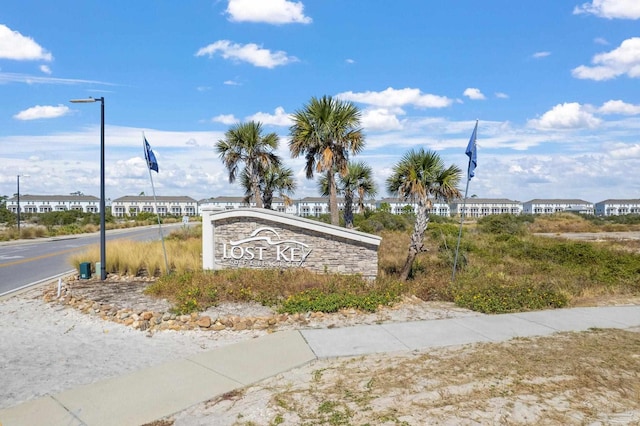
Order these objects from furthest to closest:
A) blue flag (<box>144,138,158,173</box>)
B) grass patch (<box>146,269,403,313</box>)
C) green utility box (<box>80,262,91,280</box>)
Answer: green utility box (<box>80,262,91,280</box>) < blue flag (<box>144,138,158,173</box>) < grass patch (<box>146,269,403,313</box>)

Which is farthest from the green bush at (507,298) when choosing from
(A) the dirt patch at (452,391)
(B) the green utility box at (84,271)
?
(B) the green utility box at (84,271)

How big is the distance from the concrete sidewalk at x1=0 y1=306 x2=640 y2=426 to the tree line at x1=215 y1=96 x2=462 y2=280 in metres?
4.31

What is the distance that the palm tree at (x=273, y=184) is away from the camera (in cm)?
2809

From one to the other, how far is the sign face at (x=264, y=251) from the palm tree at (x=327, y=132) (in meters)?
6.24

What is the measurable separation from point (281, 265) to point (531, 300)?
6647 mm

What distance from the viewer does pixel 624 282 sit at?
12.7 metres

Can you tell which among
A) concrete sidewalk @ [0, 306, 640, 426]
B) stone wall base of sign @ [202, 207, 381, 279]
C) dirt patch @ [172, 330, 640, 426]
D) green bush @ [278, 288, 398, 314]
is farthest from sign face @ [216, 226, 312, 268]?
dirt patch @ [172, 330, 640, 426]

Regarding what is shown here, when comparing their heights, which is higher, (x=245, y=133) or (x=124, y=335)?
(x=245, y=133)

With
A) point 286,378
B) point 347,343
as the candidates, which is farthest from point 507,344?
point 286,378

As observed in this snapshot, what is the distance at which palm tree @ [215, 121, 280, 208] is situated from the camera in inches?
953

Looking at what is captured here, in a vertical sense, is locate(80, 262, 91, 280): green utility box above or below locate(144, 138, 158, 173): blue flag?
below

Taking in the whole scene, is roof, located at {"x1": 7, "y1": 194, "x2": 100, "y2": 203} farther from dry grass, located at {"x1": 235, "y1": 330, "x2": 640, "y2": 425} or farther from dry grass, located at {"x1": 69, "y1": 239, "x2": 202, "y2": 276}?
dry grass, located at {"x1": 235, "y1": 330, "x2": 640, "y2": 425}

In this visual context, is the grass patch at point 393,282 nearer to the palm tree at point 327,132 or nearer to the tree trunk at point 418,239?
the tree trunk at point 418,239

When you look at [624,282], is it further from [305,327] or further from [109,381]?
[109,381]
